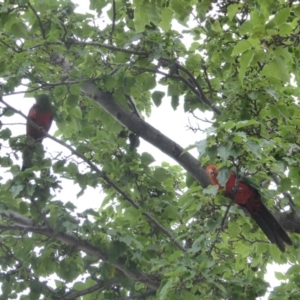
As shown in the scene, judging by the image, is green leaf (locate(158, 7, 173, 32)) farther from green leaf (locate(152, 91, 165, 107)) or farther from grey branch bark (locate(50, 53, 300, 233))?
→ green leaf (locate(152, 91, 165, 107))

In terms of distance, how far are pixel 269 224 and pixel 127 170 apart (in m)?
1.09

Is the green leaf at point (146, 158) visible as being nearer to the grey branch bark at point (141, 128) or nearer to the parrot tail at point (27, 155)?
the grey branch bark at point (141, 128)

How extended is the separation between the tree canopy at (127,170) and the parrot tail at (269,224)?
0.07 metres

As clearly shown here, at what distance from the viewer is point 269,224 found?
3705 millimetres

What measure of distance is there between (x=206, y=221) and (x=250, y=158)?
73 centimetres

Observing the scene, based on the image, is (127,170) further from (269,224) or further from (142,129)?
(269,224)

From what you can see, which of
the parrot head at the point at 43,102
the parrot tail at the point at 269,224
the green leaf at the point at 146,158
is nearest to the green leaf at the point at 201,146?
the parrot tail at the point at 269,224

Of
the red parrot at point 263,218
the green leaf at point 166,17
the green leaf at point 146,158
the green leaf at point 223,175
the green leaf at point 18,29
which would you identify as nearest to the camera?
the green leaf at point 223,175

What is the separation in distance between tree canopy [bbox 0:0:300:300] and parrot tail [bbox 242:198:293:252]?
7cm

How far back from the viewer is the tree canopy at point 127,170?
3.34m

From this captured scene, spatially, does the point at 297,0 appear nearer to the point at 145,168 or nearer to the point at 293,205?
the point at 293,205

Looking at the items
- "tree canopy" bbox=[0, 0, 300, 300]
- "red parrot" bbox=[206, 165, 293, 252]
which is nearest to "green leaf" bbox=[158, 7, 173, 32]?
"tree canopy" bbox=[0, 0, 300, 300]

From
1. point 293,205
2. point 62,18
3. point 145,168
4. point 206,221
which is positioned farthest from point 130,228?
point 62,18

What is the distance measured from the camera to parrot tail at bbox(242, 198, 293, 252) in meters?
3.71
